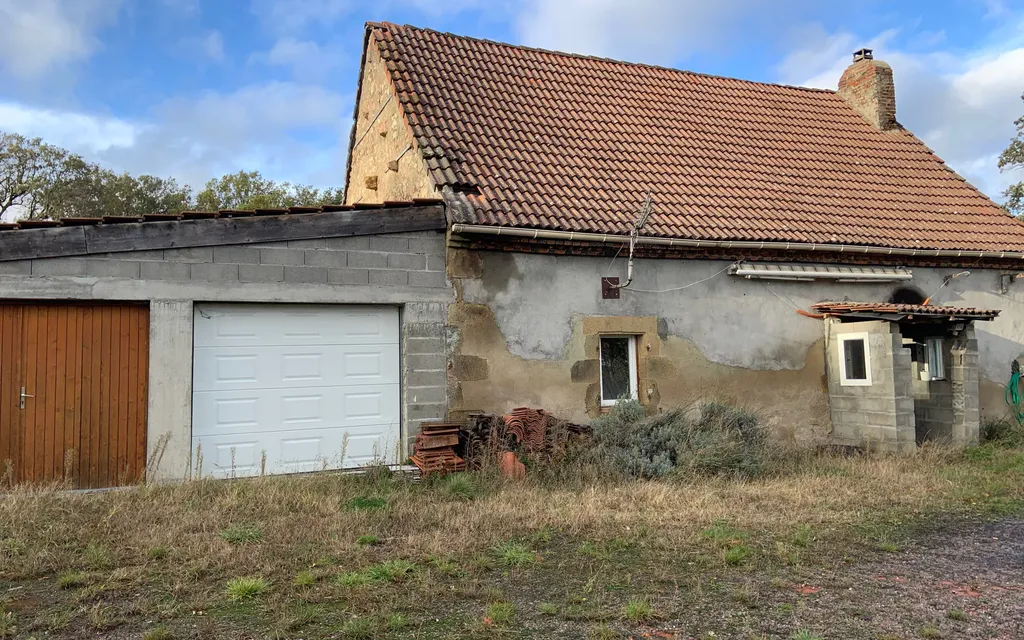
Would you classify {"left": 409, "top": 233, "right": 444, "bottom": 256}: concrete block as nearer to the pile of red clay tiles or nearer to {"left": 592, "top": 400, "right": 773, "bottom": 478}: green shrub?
the pile of red clay tiles

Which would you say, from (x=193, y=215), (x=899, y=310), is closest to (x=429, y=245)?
(x=193, y=215)

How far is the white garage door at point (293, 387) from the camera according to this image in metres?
8.82

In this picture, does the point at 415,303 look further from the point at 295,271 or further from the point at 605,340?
the point at 605,340

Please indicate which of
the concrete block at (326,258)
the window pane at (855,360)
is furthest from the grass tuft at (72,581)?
the window pane at (855,360)

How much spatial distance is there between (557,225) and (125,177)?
2854cm

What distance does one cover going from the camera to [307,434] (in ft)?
30.2

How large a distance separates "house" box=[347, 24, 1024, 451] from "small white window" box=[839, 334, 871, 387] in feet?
0.16

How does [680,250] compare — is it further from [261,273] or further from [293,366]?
[261,273]

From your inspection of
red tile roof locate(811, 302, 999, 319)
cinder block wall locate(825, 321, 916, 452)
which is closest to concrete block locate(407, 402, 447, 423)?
red tile roof locate(811, 302, 999, 319)

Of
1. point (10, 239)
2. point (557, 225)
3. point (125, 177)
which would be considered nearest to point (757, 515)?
point (557, 225)

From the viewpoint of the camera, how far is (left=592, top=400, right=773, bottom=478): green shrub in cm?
911

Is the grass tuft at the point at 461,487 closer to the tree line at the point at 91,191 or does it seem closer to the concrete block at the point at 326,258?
the concrete block at the point at 326,258

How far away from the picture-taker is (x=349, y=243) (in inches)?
367

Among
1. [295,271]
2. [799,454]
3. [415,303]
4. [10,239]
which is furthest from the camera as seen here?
[799,454]
